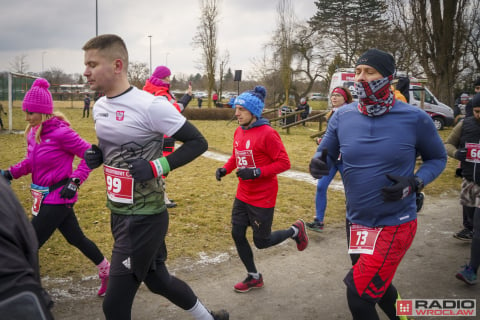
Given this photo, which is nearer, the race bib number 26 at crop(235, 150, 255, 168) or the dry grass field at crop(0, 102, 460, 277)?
the race bib number 26 at crop(235, 150, 255, 168)

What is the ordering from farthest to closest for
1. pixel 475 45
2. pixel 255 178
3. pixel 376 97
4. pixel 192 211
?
pixel 475 45 → pixel 192 211 → pixel 255 178 → pixel 376 97

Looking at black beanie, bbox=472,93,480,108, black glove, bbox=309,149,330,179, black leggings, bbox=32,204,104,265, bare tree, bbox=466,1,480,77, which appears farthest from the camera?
bare tree, bbox=466,1,480,77

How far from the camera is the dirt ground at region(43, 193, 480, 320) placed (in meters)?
3.63

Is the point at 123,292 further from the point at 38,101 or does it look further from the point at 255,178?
the point at 38,101

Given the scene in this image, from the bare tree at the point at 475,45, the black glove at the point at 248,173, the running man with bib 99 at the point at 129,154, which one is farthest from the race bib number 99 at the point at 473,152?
the bare tree at the point at 475,45

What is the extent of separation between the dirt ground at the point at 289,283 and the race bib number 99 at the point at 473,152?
128 cm

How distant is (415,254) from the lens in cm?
506

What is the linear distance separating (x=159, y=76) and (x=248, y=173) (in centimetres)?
371

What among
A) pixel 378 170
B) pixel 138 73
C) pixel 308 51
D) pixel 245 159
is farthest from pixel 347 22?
pixel 378 170

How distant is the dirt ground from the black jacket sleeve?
173 cm

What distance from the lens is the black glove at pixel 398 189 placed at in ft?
7.88

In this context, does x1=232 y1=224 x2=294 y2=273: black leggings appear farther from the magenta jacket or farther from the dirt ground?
the magenta jacket

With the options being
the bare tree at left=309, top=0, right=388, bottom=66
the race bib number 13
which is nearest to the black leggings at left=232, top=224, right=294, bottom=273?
the race bib number 13

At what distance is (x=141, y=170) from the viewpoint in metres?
2.37
